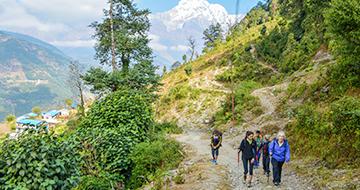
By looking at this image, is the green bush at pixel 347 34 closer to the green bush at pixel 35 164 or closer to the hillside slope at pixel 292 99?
the hillside slope at pixel 292 99

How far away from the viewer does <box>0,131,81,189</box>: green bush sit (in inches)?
275

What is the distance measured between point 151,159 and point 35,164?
8.89m

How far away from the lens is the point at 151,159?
15641 mm

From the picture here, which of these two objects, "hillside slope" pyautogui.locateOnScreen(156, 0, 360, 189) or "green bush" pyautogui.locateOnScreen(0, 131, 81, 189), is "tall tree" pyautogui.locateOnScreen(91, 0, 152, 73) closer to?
"hillside slope" pyautogui.locateOnScreen(156, 0, 360, 189)

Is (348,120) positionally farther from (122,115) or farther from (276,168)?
(122,115)

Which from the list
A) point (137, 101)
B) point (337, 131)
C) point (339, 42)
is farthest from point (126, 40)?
point (337, 131)

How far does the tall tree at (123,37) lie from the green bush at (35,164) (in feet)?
62.2

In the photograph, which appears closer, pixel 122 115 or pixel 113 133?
pixel 113 133

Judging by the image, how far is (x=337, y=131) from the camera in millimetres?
13648

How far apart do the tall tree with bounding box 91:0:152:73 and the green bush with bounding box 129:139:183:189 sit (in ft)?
34.3

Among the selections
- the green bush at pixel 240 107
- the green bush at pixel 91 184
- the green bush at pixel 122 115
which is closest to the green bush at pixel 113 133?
the green bush at pixel 122 115

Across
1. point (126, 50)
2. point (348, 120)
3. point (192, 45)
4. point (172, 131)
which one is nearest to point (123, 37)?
point (126, 50)

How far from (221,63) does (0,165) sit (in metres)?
56.6

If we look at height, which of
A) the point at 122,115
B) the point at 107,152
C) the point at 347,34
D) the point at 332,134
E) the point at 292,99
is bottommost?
the point at 107,152
